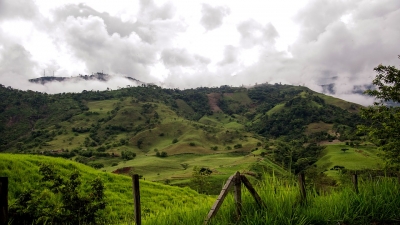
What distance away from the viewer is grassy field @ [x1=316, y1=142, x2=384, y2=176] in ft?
317

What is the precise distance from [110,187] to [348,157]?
105685 mm

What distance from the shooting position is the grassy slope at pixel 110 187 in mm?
13949

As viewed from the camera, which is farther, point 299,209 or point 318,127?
point 318,127

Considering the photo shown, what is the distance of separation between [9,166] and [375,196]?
1612 cm

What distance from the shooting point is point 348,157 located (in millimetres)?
106250

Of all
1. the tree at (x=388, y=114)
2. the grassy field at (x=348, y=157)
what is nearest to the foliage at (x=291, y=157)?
the tree at (x=388, y=114)

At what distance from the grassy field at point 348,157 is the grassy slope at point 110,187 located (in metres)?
80.8

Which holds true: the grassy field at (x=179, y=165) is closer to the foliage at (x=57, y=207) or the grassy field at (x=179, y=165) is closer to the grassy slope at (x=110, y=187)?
the grassy slope at (x=110, y=187)

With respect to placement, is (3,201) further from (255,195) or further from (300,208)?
(300,208)

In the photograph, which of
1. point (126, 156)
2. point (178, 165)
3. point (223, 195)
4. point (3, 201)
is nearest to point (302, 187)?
point (223, 195)

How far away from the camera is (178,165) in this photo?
12781 cm

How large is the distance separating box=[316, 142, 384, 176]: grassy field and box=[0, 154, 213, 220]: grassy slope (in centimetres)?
8084

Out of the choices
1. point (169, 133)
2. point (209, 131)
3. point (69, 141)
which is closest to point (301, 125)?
point (209, 131)

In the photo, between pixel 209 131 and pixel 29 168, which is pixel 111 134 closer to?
pixel 209 131
